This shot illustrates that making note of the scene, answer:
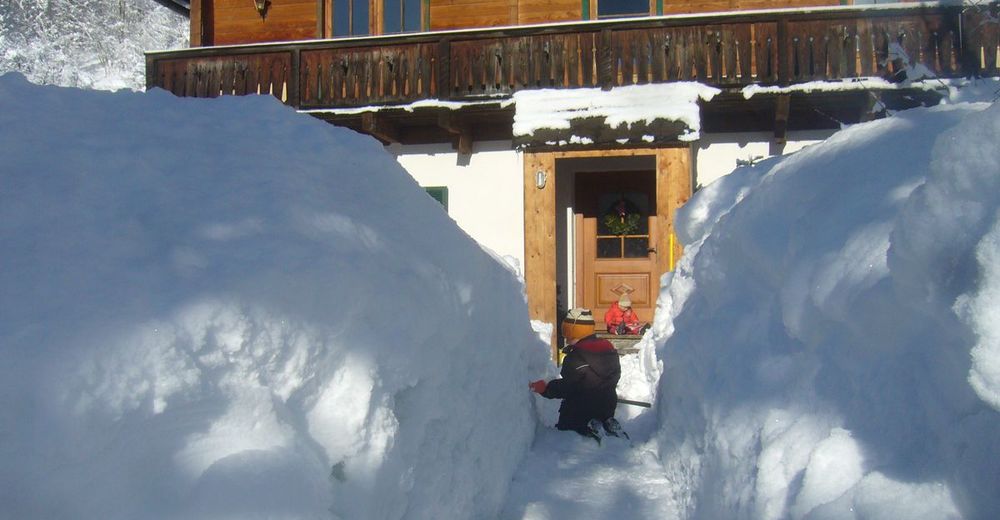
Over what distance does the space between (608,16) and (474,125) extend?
2.56 m

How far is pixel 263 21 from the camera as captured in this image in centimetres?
1266

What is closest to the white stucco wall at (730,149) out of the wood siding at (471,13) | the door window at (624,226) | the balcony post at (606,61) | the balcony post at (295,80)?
the door window at (624,226)

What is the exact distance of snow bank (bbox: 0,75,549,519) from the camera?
179 cm

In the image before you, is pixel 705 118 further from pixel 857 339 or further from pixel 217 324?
pixel 217 324

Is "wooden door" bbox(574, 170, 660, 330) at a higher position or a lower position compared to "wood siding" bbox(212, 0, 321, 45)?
lower

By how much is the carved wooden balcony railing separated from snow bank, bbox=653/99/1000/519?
19.1 ft

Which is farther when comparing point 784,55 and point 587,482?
point 784,55

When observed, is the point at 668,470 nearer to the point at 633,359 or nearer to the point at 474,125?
the point at 633,359

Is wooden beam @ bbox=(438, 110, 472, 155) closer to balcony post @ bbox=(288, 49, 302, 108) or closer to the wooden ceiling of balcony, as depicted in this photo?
the wooden ceiling of balcony

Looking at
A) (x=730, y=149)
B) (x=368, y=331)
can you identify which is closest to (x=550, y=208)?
(x=730, y=149)

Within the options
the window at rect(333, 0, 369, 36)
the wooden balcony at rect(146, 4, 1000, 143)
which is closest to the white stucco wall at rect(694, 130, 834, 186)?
the wooden balcony at rect(146, 4, 1000, 143)

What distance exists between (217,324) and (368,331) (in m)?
0.59

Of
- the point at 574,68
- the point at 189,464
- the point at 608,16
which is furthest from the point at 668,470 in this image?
the point at 608,16

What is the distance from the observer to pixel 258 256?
2.46 m
